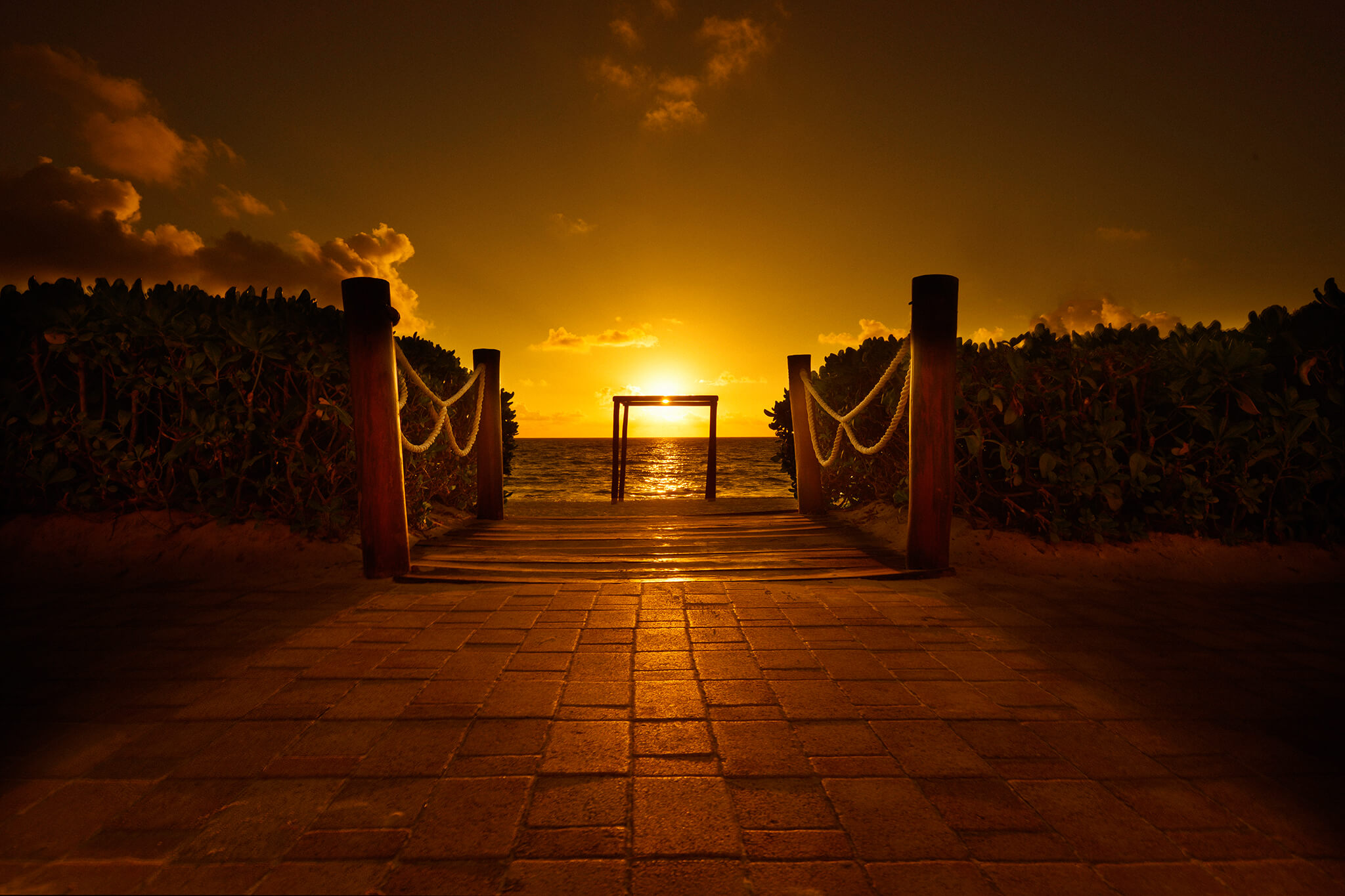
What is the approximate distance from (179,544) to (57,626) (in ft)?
4.26

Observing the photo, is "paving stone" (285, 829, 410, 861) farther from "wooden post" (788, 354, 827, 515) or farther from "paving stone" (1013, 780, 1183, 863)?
"wooden post" (788, 354, 827, 515)

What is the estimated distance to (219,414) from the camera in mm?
4430

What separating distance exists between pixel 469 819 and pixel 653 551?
3487 millimetres

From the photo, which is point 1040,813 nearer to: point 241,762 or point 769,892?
point 769,892

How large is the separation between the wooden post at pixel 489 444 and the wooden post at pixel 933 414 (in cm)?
453

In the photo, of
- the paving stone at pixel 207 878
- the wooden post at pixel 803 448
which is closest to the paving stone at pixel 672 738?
the paving stone at pixel 207 878

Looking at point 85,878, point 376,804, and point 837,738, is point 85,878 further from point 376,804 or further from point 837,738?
point 837,738

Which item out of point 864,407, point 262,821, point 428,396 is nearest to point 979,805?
point 262,821

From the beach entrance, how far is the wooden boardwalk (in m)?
0.02

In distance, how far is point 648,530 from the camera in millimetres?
5992

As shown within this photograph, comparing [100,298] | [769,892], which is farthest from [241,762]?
[100,298]

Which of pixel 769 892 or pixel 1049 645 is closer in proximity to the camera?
pixel 769 892

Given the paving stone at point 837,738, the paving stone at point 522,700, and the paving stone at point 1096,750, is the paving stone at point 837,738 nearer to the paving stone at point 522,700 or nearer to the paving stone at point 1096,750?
the paving stone at point 1096,750

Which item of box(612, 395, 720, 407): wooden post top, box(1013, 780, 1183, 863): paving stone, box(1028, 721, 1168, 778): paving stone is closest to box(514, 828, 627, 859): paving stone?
box(1013, 780, 1183, 863): paving stone
